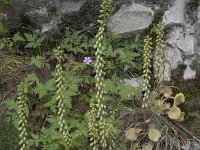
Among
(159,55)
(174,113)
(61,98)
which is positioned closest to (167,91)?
(174,113)

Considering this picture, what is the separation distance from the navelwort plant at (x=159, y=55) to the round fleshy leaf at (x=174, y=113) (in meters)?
0.34

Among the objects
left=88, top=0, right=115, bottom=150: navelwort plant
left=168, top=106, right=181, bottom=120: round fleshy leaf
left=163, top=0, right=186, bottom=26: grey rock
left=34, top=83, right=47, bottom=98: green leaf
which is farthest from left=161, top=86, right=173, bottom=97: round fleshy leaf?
left=34, top=83, right=47, bottom=98: green leaf

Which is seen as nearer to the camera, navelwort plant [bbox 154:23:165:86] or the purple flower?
navelwort plant [bbox 154:23:165:86]

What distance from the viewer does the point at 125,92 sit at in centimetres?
461

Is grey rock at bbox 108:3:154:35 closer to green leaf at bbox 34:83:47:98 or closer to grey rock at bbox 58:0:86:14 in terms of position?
grey rock at bbox 58:0:86:14

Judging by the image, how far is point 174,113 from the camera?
→ 15.7 feet

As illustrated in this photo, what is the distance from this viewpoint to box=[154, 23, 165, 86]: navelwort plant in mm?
4523

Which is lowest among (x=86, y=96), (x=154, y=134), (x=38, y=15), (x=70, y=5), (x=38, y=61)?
(x=154, y=134)

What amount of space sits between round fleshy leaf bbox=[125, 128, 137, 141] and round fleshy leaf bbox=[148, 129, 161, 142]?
0.15 metres

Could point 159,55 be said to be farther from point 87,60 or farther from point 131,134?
point 87,60

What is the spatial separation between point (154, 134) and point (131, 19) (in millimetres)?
1532

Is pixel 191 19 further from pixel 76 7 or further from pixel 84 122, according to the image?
pixel 84 122

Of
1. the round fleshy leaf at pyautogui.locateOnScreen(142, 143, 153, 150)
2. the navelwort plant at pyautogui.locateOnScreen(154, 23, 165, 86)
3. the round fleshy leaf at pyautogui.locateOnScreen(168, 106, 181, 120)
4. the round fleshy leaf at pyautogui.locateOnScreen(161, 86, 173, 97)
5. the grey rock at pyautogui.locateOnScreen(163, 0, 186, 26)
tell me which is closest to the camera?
the navelwort plant at pyautogui.locateOnScreen(154, 23, 165, 86)

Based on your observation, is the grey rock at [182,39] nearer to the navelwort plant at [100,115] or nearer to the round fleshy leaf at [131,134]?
the round fleshy leaf at [131,134]
